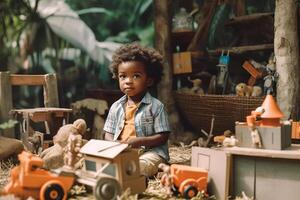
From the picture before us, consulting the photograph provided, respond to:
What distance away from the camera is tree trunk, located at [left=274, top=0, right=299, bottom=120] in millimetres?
3916

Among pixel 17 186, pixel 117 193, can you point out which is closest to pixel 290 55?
pixel 117 193

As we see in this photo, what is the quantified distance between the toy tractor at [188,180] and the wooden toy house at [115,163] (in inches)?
7.0

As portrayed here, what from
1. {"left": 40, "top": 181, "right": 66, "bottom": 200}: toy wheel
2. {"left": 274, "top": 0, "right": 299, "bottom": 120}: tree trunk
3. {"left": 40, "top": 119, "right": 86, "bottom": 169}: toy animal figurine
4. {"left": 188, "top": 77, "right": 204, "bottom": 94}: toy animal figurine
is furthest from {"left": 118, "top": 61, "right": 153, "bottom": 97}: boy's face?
{"left": 188, "top": 77, "right": 204, "bottom": 94}: toy animal figurine

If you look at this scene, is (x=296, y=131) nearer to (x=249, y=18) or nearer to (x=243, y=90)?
(x=243, y=90)

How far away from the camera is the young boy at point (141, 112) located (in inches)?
114

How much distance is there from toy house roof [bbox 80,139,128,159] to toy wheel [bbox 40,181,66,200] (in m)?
0.25

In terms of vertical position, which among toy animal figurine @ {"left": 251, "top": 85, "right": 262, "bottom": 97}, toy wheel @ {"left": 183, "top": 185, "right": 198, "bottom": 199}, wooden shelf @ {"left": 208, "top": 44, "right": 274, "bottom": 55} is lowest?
toy wheel @ {"left": 183, "top": 185, "right": 198, "bottom": 199}

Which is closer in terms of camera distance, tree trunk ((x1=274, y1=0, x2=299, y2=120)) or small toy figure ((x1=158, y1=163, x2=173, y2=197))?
small toy figure ((x1=158, y1=163, x2=173, y2=197))

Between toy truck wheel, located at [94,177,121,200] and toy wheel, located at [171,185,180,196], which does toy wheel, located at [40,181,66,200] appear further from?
toy wheel, located at [171,185,180,196]

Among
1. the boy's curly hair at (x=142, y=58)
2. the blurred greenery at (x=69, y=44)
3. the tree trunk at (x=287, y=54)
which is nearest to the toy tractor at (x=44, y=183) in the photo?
the boy's curly hair at (x=142, y=58)

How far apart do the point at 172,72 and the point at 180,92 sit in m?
0.31

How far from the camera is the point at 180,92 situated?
16.3 ft

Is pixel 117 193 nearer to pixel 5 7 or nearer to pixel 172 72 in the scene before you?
pixel 172 72

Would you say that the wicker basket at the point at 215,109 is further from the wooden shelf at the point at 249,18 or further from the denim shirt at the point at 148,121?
the denim shirt at the point at 148,121
